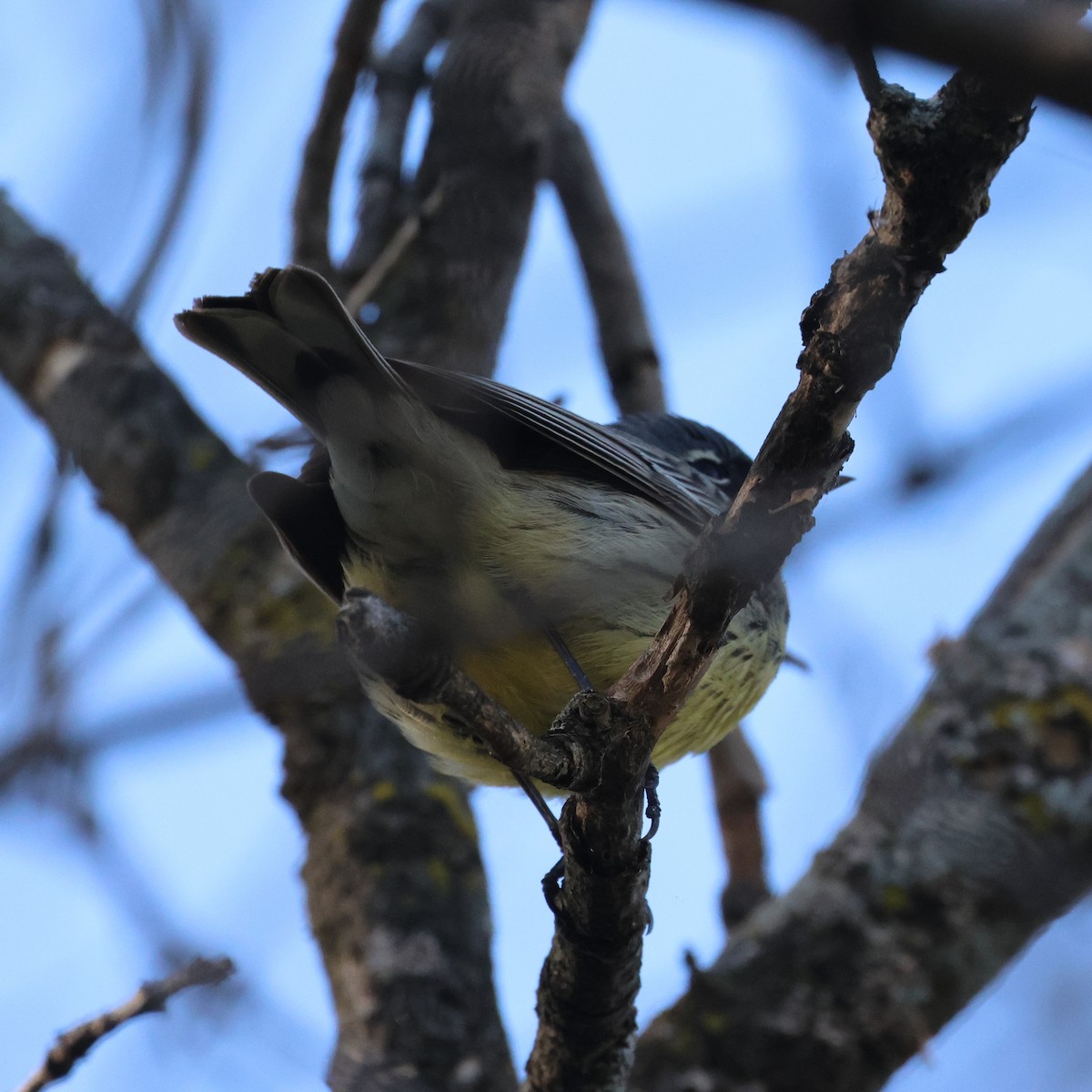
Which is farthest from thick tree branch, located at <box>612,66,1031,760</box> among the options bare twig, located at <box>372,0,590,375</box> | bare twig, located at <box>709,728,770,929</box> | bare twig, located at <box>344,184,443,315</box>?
bare twig, located at <box>344,184,443,315</box>

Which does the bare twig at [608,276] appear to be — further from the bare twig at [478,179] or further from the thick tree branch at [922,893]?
the thick tree branch at [922,893]

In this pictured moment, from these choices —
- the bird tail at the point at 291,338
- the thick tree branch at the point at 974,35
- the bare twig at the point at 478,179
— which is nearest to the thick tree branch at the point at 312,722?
the bird tail at the point at 291,338

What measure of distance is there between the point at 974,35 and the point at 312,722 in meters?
3.93

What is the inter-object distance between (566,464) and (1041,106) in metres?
2.74

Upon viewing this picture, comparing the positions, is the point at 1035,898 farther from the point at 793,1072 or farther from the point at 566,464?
the point at 566,464

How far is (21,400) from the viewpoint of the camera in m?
5.52

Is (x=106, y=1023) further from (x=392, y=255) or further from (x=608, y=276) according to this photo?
(x=608, y=276)

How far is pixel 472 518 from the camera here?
11.2 feet

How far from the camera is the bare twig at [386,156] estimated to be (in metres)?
5.59

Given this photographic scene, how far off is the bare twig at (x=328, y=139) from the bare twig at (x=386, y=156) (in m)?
0.45

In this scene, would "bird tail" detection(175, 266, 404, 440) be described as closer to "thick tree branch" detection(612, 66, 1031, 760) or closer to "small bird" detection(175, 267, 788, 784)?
"small bird" detection(175, 267, 788, 784)

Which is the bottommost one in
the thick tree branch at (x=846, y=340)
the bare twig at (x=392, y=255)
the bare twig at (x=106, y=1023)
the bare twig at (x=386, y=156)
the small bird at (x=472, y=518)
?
the bare twig at (x=106, y=1023)

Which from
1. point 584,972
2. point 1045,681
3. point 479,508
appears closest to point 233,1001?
point 584,972

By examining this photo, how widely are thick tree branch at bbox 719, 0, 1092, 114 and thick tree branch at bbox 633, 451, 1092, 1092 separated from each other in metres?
3.86
